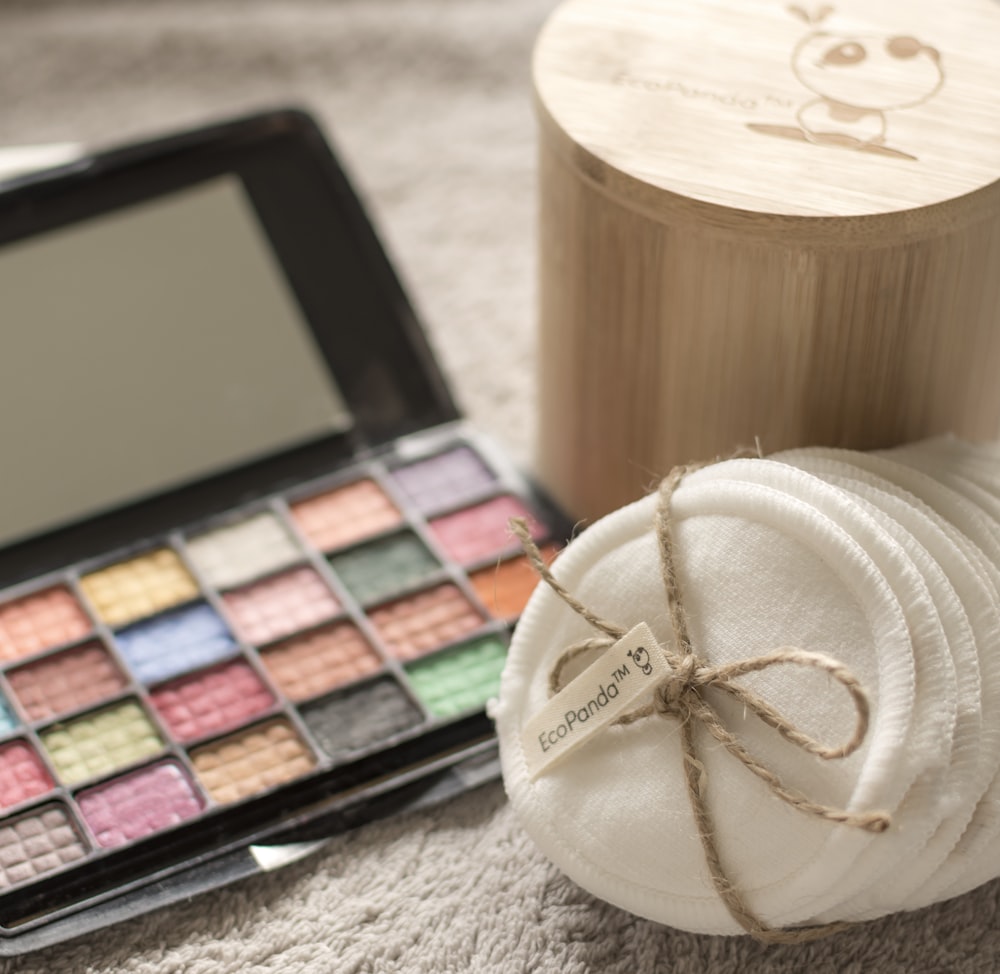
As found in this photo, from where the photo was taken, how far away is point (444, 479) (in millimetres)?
871

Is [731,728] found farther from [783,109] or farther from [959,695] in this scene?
[783,109]

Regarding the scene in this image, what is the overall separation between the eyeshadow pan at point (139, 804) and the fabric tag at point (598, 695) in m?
0.20

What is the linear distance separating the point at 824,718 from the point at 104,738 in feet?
1.23

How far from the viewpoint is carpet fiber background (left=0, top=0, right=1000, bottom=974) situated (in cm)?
67

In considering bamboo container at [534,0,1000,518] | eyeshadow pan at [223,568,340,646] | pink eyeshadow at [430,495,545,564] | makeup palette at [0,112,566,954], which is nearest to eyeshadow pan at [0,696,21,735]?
makeup palette at [0,112,566,954]

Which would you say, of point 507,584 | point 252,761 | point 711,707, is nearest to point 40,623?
point 252,761

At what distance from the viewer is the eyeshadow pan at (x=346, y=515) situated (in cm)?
84

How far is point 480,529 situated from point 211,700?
0.19m

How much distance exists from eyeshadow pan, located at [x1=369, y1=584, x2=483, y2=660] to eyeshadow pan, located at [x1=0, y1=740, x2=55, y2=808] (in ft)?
0.62

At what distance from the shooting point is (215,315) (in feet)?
2.93

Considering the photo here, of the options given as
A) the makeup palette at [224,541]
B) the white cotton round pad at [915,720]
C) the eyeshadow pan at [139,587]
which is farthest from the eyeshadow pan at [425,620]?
the white cotton round pad at [915,720]

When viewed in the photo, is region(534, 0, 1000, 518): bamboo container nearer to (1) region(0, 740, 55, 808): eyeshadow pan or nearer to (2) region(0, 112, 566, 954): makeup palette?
(2) region(0, 112, 566, 954): makeup palette

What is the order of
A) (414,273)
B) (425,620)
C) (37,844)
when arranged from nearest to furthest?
1. (37,844)
2. (425,620)
3. (414,273)

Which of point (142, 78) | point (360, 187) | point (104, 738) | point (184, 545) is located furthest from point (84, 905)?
point (142, 78)
